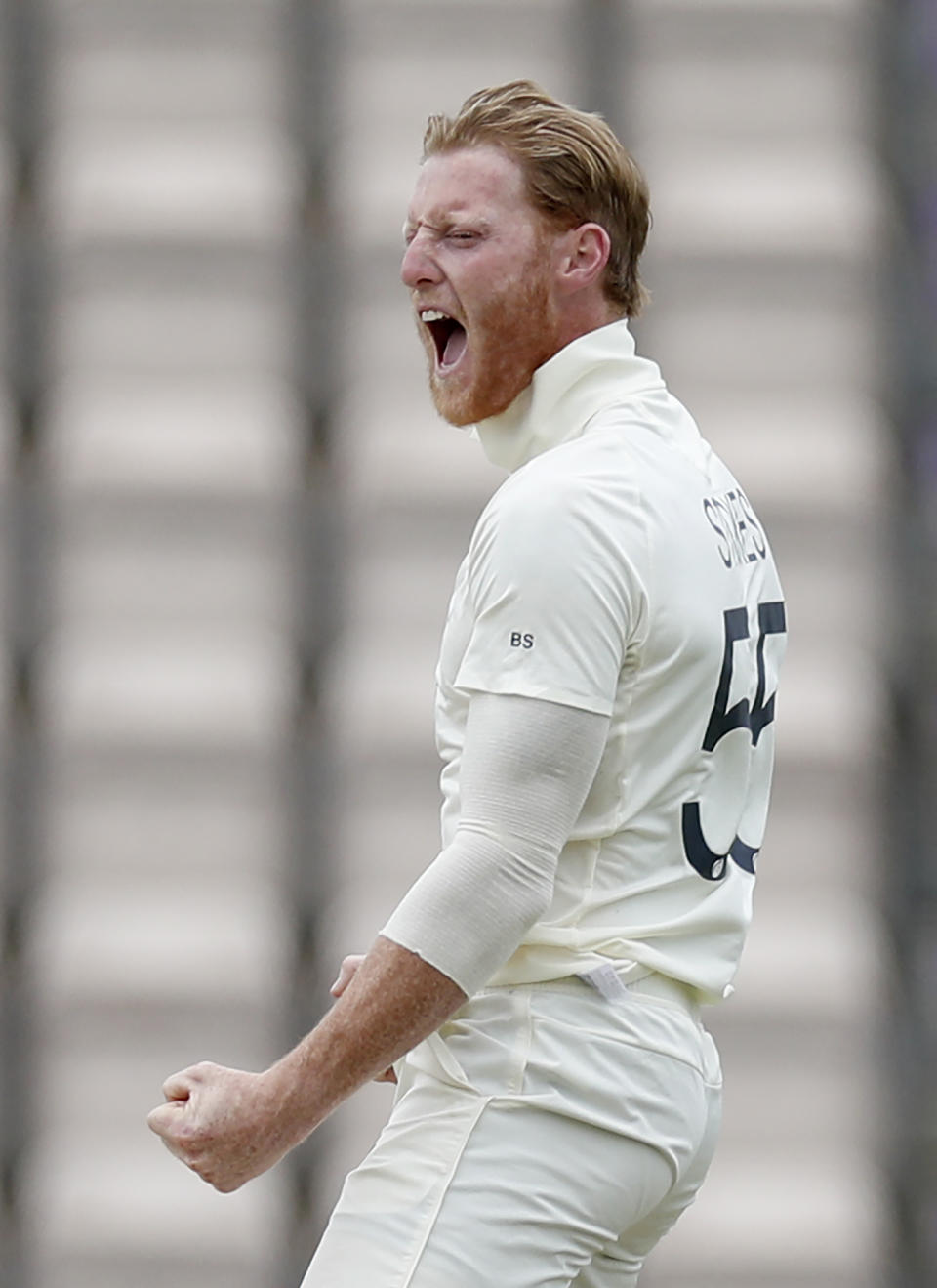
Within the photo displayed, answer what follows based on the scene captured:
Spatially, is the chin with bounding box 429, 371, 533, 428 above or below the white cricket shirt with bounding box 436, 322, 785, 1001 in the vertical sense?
above

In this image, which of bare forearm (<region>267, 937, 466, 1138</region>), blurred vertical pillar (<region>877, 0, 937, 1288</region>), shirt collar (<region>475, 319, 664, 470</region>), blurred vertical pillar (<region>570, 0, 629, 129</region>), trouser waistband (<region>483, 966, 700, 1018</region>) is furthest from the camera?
blurred vertical pillar (<region>570, 0, 629, 129</region>)

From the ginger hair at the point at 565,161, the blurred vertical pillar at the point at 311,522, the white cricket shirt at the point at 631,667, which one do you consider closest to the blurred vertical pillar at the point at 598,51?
the blurred vertical pillar at the point at 311,522

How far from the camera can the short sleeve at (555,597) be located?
1.70 m

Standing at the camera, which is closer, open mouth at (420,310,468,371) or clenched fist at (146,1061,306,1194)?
clenched fist at (146,1061,306,1194)

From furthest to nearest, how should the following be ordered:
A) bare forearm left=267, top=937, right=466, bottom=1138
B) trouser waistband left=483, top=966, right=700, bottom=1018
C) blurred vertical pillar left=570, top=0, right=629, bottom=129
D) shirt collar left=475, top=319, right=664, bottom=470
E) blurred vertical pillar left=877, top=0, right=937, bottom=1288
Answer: blurred vertical pillar left=570, top=0, right=629, bottom=129 < blurred vertical pillar left=877, top=0, right=937, bottom=1288 < shirt collar left=475, top=319, right=664, bottom=470 < trouser waistband left=483, top=966, right=700, bottom=1018 < bare forearm left=267, top=937, right=466, bottom=1138

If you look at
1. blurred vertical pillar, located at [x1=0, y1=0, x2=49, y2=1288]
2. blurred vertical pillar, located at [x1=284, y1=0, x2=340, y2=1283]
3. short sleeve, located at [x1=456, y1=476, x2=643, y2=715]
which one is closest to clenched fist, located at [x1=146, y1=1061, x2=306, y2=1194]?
short sleeve, located at [x1=456, y1=476, x2=643, y2=715]

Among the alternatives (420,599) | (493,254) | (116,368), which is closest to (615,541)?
(493,254)

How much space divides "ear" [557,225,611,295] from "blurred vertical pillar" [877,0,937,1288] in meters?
2.45

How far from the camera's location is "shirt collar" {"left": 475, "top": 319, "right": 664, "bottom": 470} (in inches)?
77.7

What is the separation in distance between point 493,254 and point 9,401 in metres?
2.59

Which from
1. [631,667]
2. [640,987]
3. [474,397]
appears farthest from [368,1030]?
[474,397]

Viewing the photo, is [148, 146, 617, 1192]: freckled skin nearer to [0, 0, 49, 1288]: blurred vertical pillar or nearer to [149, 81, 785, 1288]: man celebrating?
[149, 81, 785, 1288]: man celebrating

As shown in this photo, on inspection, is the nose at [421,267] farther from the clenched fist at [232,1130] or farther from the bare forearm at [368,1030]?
the clenched fist at [232,1130]

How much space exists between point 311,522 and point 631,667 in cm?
258
